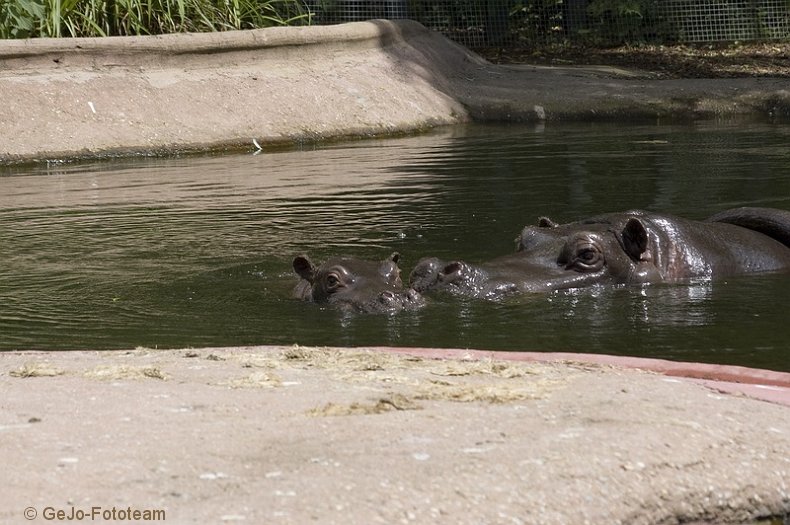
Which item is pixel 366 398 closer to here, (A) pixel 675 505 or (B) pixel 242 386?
(B) pixel 242 386

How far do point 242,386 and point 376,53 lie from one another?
537 inches

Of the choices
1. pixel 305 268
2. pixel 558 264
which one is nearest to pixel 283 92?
pixel 305 268

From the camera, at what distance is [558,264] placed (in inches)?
277

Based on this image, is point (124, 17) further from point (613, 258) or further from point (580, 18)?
point (613, 258)

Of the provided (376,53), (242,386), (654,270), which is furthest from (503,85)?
(242,386)

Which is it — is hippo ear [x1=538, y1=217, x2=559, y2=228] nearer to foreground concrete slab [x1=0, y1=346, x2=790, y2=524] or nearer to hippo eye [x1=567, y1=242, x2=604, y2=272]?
hippo eye [x1=567, y1=242, x2=604, y2=272]

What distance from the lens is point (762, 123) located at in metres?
15.8

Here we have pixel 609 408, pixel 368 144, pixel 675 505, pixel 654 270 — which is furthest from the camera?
pixel 368 144

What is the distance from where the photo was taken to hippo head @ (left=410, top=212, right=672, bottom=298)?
663 centimetres

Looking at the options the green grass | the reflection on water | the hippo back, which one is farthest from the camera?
the green grass

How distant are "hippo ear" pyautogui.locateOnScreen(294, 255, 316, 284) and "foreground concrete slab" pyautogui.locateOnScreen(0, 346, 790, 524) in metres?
2.14

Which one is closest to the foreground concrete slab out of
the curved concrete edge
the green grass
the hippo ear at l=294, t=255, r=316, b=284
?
the curved concrete edge

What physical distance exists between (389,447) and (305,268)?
341 centimetres

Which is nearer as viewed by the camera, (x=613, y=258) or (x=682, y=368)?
(x=682, y=368)
